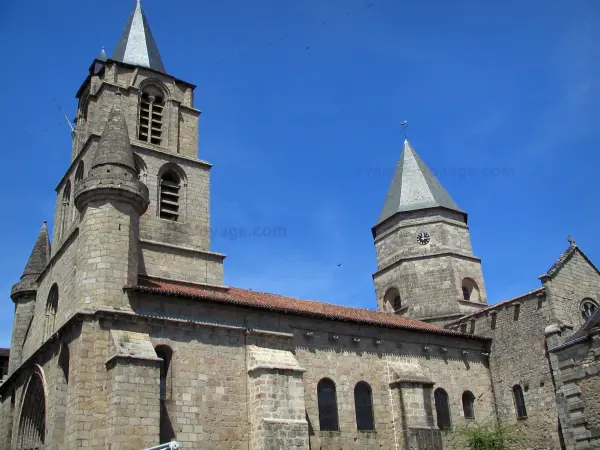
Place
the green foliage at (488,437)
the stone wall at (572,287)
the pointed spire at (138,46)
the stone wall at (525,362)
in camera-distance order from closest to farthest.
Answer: the green foliage at (488,437) < the stone wall at (525,362) < the stone wall at (572,287) < the pointed spire at (138,46)

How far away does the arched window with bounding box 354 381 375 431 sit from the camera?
68.4 feet

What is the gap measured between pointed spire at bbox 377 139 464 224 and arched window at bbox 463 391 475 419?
10.0 metres

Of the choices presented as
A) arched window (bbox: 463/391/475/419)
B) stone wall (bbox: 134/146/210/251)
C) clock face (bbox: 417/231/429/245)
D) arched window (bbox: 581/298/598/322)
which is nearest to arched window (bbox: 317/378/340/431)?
arched window (bbox: 463/391/475/419)

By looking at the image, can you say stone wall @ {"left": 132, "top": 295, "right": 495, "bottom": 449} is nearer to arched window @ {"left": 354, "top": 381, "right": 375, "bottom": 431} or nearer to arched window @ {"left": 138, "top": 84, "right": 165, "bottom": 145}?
arched window @ {"left": 354, "top": 381, "right": 375, "bottom": 431}

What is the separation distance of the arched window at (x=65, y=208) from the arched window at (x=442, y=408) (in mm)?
15749

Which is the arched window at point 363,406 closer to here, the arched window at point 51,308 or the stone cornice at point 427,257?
the stone cornice at point 427,257

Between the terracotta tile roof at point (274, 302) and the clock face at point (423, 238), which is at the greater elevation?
the clock face at point (423, 238)

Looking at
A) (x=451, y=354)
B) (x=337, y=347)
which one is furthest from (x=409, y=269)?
(x=337, y=347)

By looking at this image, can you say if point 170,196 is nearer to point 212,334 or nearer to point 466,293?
point 212,334

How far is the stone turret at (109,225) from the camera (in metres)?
17.6

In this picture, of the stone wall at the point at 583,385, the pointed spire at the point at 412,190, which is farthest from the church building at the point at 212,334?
the pointed spire at the point at 412,190

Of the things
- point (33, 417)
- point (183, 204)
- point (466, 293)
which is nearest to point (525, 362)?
point (466, 293)

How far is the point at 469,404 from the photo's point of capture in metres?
24.1

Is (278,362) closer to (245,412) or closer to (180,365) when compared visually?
(245,412)
